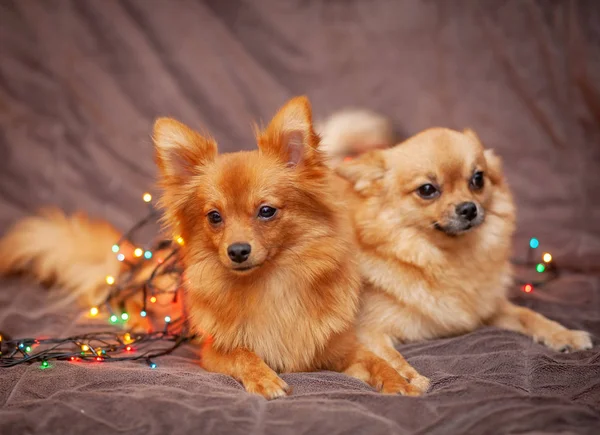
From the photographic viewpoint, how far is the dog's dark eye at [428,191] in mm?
2749

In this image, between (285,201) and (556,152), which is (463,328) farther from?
(556,152)

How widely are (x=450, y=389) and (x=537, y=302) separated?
1354mm

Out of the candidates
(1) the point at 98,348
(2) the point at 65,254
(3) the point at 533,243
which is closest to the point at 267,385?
(1) the point at 98,348

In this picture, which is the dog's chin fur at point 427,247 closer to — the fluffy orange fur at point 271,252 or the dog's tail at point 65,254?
the fluffy orange fur at point 271,252

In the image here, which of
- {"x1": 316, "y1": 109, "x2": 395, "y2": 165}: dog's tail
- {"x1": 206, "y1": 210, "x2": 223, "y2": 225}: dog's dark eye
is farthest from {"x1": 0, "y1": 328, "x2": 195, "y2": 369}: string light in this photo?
{"x1": 316, "y1": 109, "x2": 395, "y2": 165}: dog's tail

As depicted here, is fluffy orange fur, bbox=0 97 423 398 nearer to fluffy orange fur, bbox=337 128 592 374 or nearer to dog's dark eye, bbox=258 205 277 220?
dog's dark eye, bbox=258 205 277 220

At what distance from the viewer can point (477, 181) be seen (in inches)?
110

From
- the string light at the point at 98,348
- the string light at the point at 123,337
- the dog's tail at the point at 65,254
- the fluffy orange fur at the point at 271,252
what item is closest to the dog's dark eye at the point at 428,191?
the fluffy orange fur at the point at 271,252

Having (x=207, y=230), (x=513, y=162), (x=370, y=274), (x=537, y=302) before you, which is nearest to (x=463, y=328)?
(x=370, y=274)

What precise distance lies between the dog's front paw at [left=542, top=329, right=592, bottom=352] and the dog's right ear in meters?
0.99

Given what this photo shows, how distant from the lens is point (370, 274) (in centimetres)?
279

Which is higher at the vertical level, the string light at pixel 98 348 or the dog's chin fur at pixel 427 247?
the dog's chin fur at pixel 427 247

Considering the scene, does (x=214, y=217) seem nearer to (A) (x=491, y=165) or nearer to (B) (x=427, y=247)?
(B) (x=427, y=247)

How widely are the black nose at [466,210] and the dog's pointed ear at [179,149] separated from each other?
1.04m
